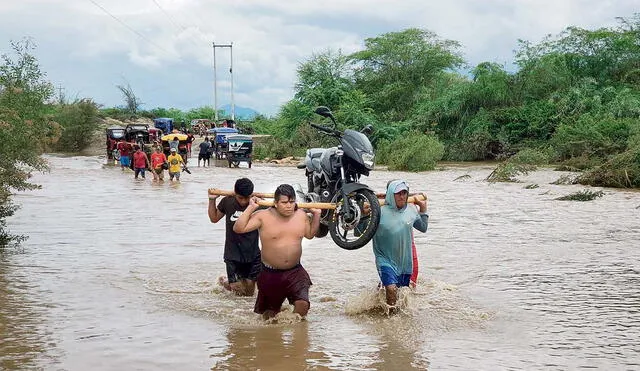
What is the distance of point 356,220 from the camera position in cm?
779

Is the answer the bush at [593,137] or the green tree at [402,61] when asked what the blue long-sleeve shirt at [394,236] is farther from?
the green tree at [402,61]

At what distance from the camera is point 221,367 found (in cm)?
608

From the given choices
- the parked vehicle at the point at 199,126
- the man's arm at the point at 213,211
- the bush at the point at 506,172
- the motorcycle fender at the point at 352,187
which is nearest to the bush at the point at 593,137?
the bush at the point at 506,172

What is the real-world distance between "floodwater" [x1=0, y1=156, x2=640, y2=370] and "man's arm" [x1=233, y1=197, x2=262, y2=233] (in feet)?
3.13

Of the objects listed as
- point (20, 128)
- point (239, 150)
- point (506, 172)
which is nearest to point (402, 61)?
point (239, 150)

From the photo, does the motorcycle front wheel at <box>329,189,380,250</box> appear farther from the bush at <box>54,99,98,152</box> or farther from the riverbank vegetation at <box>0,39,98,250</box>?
the bush at <box>54,99,98,152</box>

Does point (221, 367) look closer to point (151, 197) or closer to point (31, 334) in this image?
point (31, 334)

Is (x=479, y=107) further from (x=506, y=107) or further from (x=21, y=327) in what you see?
(x=21, y=327)

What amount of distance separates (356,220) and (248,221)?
4.26 ft

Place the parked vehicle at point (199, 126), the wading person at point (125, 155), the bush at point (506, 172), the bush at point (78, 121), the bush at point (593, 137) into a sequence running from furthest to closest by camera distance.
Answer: the parked vehicle at point (199, 126) < the bush at point (78, 121) < the wading person at point (125, 155) < the bush at point (593, 137) < the bush at point (506, 172)

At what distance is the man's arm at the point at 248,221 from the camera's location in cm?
685

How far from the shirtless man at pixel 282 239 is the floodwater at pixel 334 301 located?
407mm

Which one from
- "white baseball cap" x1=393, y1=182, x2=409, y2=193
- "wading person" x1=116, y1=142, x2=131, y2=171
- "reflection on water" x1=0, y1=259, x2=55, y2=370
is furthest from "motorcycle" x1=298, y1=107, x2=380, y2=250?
"wading person" x1=116, y1=142, x2=131, y2=171

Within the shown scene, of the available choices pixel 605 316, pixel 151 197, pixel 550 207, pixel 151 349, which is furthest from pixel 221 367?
pixel 151 197
